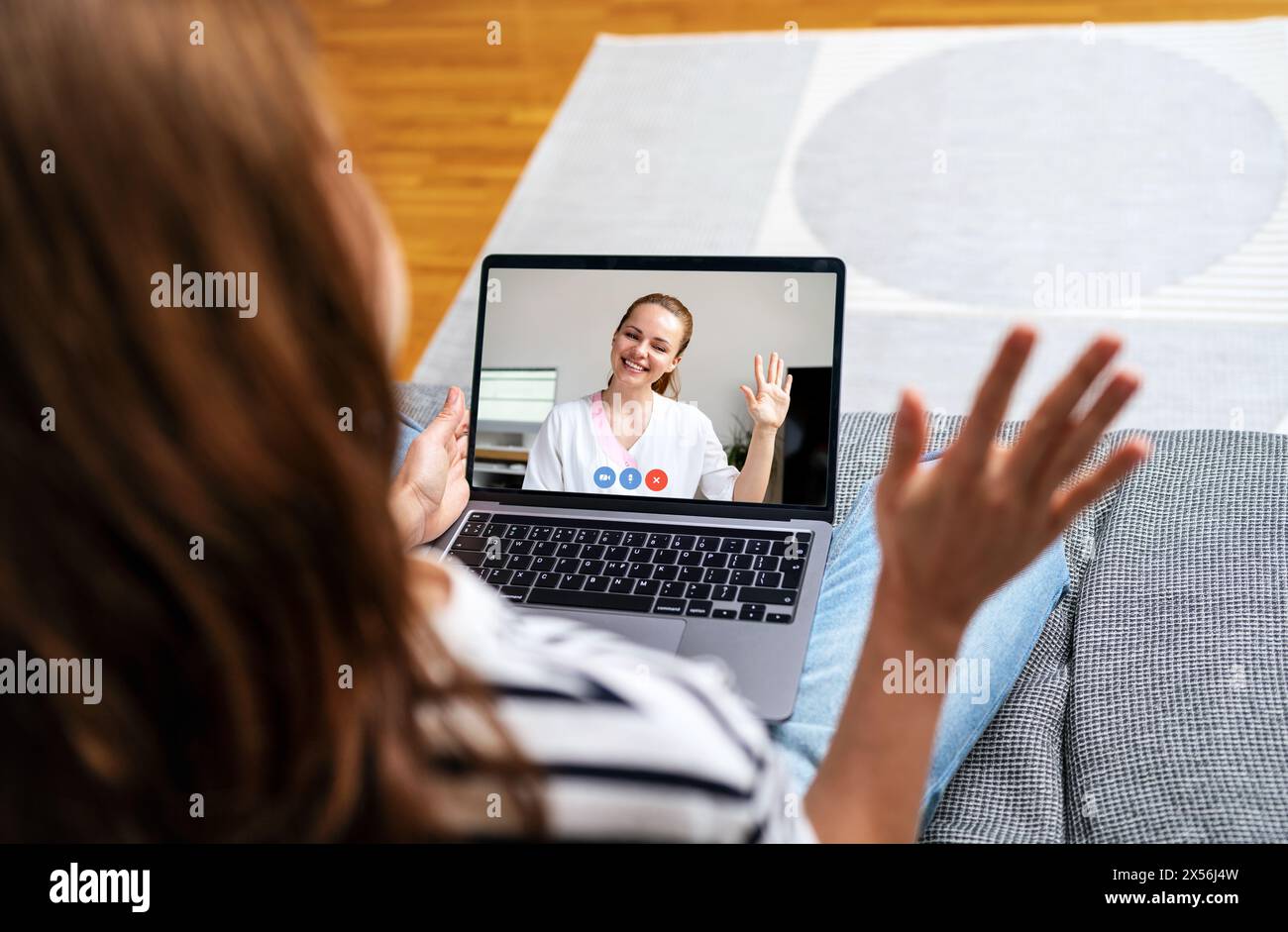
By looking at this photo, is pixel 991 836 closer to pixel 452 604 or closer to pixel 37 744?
pixel 452 604

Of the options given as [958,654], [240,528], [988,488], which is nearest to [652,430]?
[958,654]

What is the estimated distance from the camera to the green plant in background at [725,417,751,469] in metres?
1.02

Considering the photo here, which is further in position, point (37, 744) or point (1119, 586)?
point (1119, 586)

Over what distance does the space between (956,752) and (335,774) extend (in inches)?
21.9

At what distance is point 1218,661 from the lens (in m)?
0.88

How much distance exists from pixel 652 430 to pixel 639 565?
0.14 meters

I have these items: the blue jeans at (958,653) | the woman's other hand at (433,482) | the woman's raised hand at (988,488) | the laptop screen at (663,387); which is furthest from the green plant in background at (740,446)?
the woman's raised hand at (988,488)

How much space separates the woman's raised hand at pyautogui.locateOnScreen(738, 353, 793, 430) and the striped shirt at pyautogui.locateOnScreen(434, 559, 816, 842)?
593mm

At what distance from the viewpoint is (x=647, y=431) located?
1048 millimetres

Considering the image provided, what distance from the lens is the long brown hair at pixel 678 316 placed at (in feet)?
3.44

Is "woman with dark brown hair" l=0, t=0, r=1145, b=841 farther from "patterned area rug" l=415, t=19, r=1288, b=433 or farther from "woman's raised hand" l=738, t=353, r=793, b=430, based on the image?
"patterned area rug" l=415, t=19, r=1288, b=433

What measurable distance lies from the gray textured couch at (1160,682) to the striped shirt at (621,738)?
46cm

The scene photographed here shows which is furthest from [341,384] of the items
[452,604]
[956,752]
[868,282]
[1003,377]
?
[868,282]

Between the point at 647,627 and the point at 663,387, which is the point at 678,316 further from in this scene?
the point at 647,627
